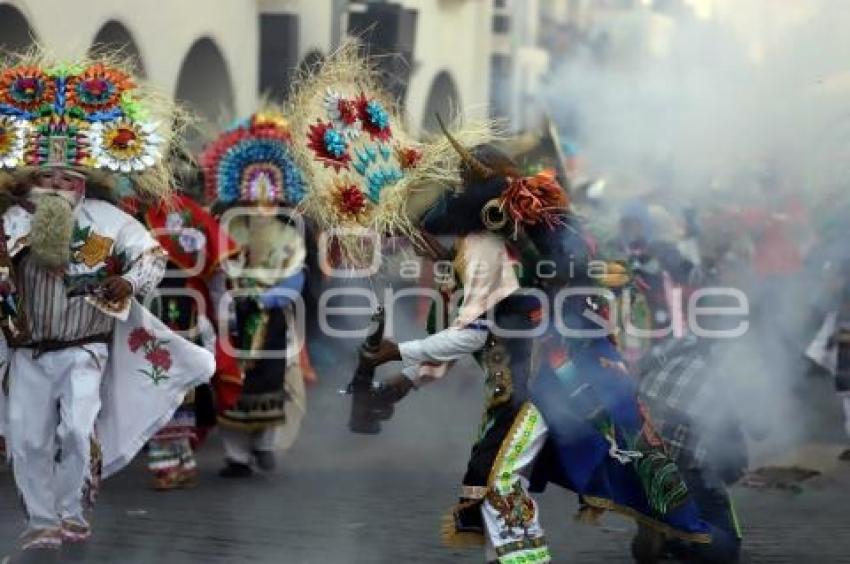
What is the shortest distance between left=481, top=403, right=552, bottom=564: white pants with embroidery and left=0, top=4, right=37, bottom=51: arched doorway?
6755 millimetres

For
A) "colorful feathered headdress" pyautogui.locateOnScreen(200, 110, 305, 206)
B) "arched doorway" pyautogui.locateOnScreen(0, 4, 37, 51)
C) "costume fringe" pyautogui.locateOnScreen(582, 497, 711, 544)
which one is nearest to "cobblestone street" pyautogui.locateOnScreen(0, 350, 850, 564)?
"costume fringe" pyautogui.locateOnScreen(582, 497, 711, 544)

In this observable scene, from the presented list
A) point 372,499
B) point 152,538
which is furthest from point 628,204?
point 152,538

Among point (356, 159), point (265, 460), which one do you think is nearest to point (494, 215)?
point (356, 159)

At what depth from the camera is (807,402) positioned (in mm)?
13328

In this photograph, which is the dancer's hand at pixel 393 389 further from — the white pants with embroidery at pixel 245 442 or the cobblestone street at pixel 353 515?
the white pants with embroidery at pixel 245 442

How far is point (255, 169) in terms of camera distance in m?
10.8

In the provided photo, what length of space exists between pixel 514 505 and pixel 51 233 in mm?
2101

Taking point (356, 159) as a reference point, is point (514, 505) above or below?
below

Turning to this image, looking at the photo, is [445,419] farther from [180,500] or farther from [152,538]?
[152,538]

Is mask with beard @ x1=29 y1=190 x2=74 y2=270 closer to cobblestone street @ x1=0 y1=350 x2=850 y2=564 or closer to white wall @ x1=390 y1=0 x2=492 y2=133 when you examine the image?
cobblestone street @ x1=0 y1=350 x2=850 y2=564

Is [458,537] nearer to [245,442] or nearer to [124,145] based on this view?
[124,145]

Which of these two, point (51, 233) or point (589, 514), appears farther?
point (51, 233)

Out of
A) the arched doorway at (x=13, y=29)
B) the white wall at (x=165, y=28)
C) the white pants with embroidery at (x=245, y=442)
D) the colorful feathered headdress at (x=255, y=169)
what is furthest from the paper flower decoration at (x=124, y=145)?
the arched doorway at (x=13, y=29)

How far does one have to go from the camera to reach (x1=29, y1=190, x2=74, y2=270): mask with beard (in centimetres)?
769
